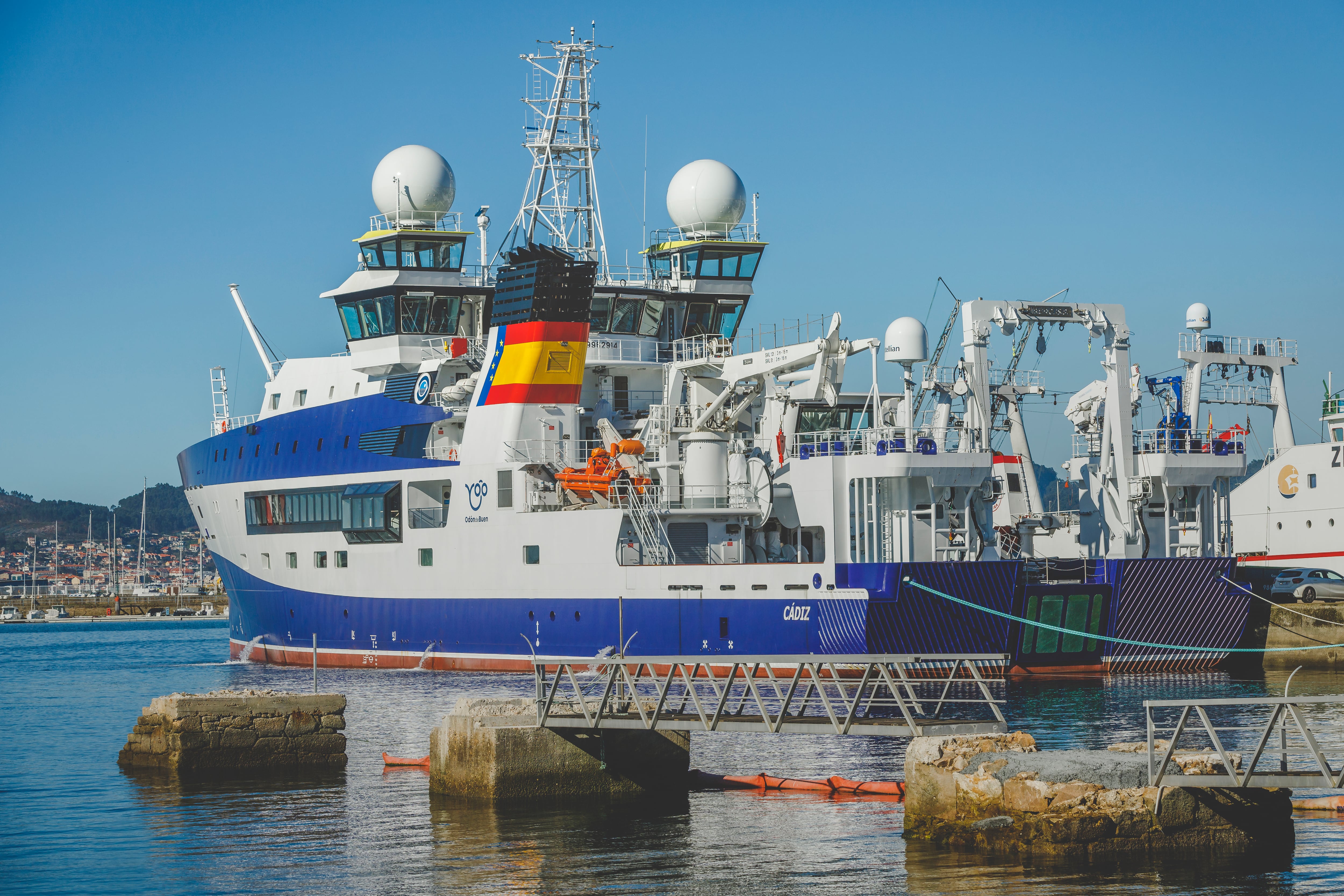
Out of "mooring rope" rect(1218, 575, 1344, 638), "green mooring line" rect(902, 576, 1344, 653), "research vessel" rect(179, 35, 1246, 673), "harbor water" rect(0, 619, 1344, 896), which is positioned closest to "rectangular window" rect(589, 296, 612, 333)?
"research vessel" rect(179, 35, 1246, 673)

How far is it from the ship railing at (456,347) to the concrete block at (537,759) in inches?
772

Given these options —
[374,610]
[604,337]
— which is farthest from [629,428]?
[374,610]

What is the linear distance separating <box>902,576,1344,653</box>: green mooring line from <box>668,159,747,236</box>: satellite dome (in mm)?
16576

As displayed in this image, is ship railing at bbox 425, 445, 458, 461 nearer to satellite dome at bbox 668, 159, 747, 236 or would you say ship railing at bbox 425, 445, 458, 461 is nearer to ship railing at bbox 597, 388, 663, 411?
ship railing at bbox 597, 388, 663, 411

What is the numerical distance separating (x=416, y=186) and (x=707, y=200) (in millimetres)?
8393

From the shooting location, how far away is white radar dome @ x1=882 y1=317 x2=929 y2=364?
1416 inches

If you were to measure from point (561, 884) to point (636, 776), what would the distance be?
5.14 metres

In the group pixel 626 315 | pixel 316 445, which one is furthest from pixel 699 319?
pixel 316 445

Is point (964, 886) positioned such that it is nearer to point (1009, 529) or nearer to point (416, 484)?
point (1009, 529)

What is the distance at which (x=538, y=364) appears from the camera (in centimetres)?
3794

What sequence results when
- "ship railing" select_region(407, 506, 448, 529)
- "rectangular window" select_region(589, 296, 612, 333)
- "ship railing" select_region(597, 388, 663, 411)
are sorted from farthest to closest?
"rectangular window" select_region(589, 296, 612, 333) → "ship railing" select_region(597, 388, 663, 411) → "ship railing" select_region(407, 506, 448, 529)

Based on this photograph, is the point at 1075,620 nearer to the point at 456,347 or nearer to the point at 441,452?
the point at 441,452

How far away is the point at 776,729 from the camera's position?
18766mm

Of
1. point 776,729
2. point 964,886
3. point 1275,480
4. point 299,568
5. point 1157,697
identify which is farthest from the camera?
point 1275,480
